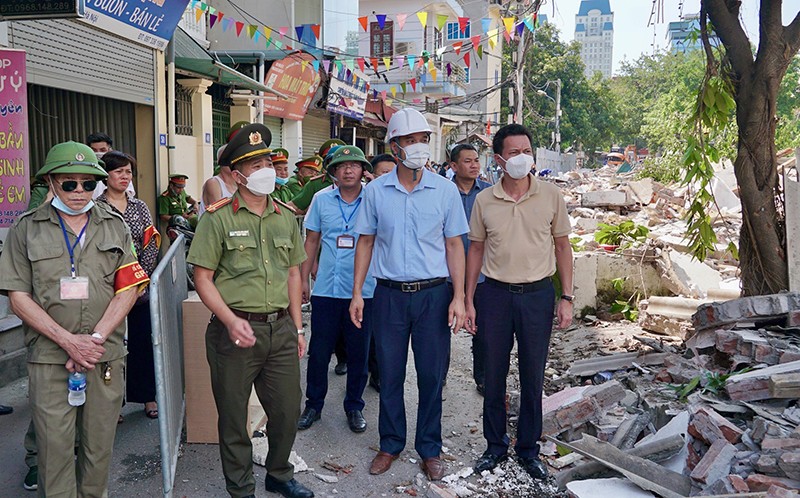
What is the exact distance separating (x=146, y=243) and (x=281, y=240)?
4.35 ft

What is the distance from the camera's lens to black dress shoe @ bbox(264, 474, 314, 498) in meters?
3.88

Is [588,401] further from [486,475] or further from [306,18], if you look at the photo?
[306,18]

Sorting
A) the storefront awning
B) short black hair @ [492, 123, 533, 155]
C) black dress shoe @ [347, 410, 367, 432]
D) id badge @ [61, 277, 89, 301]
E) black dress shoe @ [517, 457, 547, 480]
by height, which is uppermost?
the storefront awning

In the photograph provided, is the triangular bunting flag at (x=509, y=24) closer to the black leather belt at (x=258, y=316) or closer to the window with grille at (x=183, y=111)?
the window with grille at (x=183, y=111)

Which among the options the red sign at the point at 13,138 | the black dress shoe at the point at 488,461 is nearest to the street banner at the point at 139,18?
the red sign at the point at 13,138

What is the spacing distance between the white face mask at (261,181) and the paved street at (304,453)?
1.70 meters

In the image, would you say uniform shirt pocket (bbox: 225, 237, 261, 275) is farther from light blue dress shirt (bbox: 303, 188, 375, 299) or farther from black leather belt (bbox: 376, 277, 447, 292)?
light blue dress shirt (bbox: 303, 188, 375, 299)

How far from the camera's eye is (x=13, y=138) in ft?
15.2

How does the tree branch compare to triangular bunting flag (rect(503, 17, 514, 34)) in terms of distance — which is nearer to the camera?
the tree branch

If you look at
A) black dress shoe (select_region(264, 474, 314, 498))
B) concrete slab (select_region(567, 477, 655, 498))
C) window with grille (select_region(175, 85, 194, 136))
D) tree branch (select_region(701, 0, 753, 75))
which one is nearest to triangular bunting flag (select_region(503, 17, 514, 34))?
window with grille (select_region(175, 85, 194, 136))

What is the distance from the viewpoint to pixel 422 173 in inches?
169

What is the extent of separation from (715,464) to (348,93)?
16560 millimetres

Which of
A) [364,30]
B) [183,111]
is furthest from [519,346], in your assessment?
[364,30]

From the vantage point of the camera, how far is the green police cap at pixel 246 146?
12.0 ft
